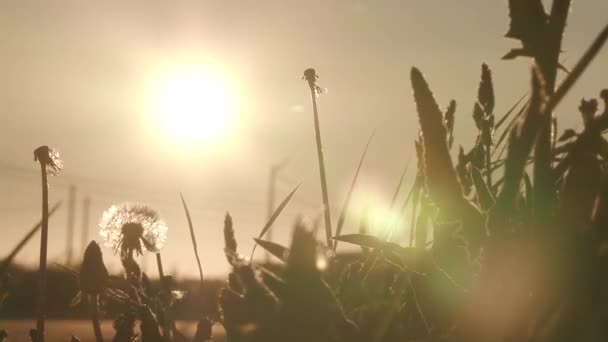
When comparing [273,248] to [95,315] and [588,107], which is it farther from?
[95,315]

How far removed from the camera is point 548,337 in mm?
563

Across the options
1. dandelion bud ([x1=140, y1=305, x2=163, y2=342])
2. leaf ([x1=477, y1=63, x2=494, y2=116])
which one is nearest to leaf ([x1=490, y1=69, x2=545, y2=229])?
leaf ([x1=477, y1=63, x2=494, y2=116])

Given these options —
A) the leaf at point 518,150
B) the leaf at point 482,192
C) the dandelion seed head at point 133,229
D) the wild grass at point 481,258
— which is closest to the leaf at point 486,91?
the wild grass at point 481,258

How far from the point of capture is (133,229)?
7.06 feet

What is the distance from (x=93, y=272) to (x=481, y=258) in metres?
0.69

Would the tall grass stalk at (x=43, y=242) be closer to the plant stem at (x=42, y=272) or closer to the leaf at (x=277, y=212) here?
the plant stem at (x=42, y=272)

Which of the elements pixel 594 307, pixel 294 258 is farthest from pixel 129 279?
pixel 594 307

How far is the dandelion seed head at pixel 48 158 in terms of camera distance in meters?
1.48

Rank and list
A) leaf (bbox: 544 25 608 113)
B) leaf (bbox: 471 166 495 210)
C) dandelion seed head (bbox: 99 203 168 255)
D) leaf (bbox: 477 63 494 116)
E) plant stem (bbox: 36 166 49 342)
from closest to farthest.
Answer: leaf (bbox: 544 25 608 113) → leaf (bbox: 471 166 495 210) → leaf (bbox: 477 63 494 116) → plant stem (bbox: 36 166 49 342) → dandelion seed head (bbox: 99 203 168 255)

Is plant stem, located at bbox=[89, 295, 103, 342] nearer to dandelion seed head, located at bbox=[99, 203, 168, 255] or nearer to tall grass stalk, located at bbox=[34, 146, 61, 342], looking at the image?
tall grass stalk, located at bbox=[34, 146, 61, 342]

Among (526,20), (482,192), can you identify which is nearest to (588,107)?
(526,20)

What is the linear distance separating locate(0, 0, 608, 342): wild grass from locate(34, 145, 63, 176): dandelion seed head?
0.44 m

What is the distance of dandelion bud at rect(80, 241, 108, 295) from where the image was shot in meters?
1.25

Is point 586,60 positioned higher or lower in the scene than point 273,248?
higher
